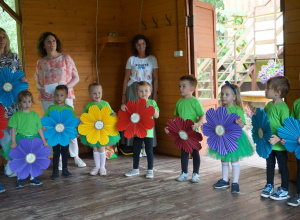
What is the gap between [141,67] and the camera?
5039 millimetres

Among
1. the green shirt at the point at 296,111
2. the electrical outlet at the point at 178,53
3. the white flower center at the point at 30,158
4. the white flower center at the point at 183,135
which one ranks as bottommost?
the white flower center at the point at 30,158

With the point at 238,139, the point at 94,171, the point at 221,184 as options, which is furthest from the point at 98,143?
the point at 238,139

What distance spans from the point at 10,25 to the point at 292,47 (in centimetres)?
350

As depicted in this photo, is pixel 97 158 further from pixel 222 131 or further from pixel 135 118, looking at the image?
pixel 222 131

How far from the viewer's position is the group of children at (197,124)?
122 inches

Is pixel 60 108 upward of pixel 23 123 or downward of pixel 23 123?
upward

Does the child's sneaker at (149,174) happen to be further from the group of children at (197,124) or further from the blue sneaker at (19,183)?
the blue sneaker at (19,183)

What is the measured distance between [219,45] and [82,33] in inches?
229

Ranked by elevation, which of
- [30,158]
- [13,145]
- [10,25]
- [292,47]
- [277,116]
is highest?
[10,25]

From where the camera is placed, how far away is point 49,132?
384 centimetres

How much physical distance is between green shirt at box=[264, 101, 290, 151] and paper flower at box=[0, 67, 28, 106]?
2.48 m

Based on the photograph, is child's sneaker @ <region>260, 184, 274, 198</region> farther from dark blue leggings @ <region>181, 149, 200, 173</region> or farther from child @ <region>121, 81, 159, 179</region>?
child @ <region>121, 81, 159, 179</region>

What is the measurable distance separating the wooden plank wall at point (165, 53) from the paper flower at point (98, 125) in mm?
1275

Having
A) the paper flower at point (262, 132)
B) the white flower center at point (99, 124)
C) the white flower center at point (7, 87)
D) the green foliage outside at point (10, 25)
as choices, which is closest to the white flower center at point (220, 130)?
the paper flower at point (262, 132)
